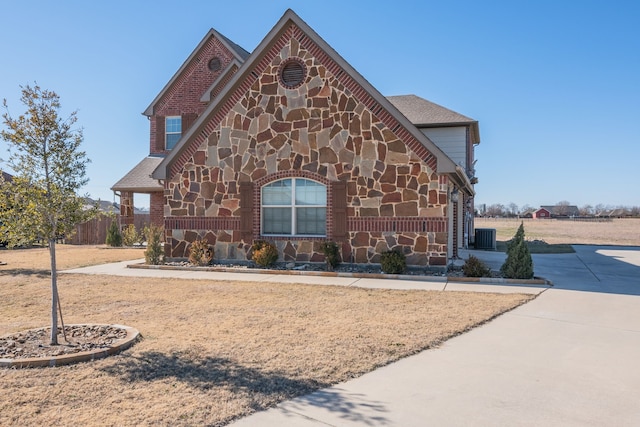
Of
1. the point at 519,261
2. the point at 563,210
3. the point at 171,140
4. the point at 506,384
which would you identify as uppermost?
the point at 171,140

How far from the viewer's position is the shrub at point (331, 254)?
1283 cm

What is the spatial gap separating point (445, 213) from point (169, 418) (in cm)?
990

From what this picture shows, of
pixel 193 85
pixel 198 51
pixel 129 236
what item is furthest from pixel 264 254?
pixel 129 236

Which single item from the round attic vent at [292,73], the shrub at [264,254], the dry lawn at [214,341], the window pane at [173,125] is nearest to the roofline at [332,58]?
the round attic vent at [292,73]

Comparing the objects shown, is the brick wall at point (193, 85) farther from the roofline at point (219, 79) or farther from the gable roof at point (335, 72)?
the gable roof at point (335, 72)

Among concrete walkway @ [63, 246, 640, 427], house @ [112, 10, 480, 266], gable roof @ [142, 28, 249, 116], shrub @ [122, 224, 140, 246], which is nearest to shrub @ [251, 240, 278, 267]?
house @ [112, 10, 480, 266]

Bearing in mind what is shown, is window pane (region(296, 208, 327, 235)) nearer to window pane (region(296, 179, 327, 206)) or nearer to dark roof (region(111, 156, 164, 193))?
window pane (region(296, 179, 327, 206))

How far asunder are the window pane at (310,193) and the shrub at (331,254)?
1.30m

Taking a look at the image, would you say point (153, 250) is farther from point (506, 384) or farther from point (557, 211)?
point (557, 211)

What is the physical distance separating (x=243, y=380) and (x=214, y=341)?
1.56 metres

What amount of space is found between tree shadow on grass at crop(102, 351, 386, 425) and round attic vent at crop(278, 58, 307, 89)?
9.98 metres

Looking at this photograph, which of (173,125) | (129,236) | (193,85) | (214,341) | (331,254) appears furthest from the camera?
(129,236)

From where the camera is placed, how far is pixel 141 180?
21.2 m

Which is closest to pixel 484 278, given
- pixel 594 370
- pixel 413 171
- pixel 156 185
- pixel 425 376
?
pixel 413 171
